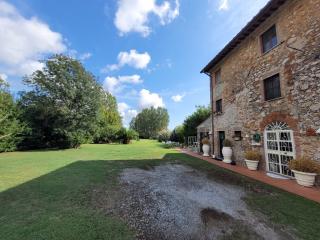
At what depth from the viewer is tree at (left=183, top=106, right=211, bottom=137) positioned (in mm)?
18875

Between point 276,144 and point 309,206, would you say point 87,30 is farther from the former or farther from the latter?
point 309,206

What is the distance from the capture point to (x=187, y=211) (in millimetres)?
3566

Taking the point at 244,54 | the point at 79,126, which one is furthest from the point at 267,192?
the point at 79,126

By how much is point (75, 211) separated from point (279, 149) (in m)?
7.24

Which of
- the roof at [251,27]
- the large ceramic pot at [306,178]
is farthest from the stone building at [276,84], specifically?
the large ceramic pot at [306,178]

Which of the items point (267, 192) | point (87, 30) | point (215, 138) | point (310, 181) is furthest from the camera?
point (215, 138)

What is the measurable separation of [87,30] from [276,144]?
12.3 metres

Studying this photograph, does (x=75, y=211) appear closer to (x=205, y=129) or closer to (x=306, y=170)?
(x=306, y=170)

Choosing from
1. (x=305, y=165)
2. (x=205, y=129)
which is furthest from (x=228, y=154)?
(x=205, y=129)

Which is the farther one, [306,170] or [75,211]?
[306,170]

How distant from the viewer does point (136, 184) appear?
546cm

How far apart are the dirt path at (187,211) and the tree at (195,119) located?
1383 centimetres

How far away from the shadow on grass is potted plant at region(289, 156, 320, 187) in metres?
1.09

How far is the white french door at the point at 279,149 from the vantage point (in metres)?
6.11
